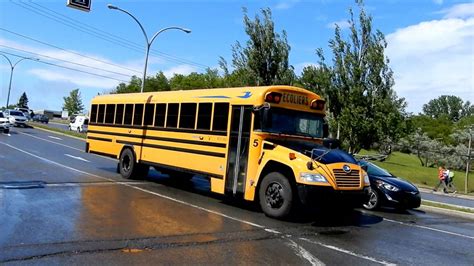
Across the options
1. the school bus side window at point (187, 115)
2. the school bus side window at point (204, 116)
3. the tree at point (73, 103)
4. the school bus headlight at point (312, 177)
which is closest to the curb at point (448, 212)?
the school bus headlight at point (312, 177)

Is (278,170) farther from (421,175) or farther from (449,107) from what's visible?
(449,107)

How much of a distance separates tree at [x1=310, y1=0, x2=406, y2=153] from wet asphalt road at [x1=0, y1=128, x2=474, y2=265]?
672 cm

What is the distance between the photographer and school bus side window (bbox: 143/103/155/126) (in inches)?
538

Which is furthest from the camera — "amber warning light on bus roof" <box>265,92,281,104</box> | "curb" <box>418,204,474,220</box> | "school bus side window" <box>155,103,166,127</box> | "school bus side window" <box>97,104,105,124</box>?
"school bus side window" <box>97,104,105,124</box>

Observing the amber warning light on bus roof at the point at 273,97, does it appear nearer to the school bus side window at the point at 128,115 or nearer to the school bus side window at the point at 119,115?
the school bus side window at the point at 128,115

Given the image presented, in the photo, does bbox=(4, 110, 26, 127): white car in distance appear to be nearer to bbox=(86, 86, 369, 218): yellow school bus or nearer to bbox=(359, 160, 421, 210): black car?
bbox=(86, 86, 369, 218): yellow school bus

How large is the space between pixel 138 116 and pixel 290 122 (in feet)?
18.1

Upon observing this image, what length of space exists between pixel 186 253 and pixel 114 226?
1.90 meters

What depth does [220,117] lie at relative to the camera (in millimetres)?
11117

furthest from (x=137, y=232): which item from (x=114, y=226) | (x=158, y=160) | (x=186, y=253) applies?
(x=158, y=160)

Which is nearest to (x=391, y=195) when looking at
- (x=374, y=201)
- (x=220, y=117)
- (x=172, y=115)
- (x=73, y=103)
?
(x=374, y=201)

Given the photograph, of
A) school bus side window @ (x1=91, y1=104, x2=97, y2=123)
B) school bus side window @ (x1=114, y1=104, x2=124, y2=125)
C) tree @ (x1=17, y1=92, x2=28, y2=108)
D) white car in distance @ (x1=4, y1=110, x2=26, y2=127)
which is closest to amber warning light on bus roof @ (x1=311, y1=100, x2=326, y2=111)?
school bus side window @ (x1=114, y1=104, x2=124, y2=125)

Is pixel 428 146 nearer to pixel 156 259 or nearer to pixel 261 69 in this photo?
pixel 261 69

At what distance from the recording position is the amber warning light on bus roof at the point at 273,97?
33.7ft
